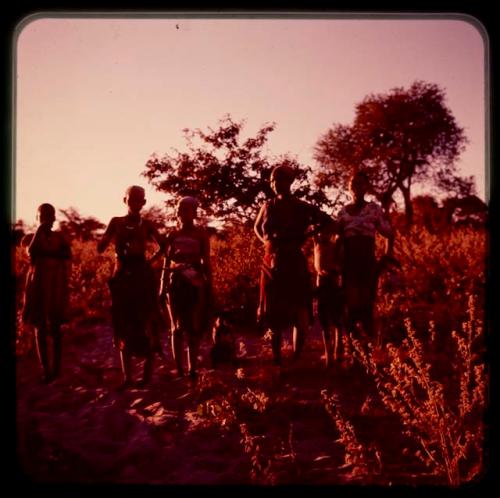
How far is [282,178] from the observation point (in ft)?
15.2

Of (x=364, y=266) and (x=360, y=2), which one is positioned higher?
(x=360, y=2)

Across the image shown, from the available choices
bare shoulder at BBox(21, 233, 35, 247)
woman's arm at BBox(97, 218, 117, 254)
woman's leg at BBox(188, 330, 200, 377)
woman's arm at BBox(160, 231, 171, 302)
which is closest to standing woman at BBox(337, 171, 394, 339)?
woman's leg at BBox(188, 330, 200, 377)

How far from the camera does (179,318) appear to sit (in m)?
4.74

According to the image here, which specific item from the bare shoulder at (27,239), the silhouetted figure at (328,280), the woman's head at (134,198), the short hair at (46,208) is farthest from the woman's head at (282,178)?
the bare shoulder at (27,239)

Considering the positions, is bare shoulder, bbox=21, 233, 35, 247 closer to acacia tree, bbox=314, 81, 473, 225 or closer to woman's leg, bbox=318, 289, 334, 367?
woman's leg, bbox=318, 289, 334, 367

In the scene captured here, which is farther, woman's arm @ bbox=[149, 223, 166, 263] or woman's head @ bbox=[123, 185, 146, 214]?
woman's arm @ bbox=[149, 223, 166, 263]

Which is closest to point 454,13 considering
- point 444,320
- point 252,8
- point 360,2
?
point 360,2

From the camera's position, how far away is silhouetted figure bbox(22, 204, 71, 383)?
15.9 feet

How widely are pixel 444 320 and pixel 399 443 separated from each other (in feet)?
9.03

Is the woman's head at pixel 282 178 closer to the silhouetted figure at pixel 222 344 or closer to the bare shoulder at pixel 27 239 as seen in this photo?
the silhouetted figure at pixel 222 344

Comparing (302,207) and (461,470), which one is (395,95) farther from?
(461,470)

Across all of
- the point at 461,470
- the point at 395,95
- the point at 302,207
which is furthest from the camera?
the point at 395,95

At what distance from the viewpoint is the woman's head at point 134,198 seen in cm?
463

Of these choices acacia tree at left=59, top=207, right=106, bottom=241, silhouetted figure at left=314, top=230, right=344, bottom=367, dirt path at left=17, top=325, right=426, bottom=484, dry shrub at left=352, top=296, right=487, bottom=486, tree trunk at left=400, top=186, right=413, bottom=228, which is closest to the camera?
dry shrub at left=352, top=296, right=487, bottom=486
